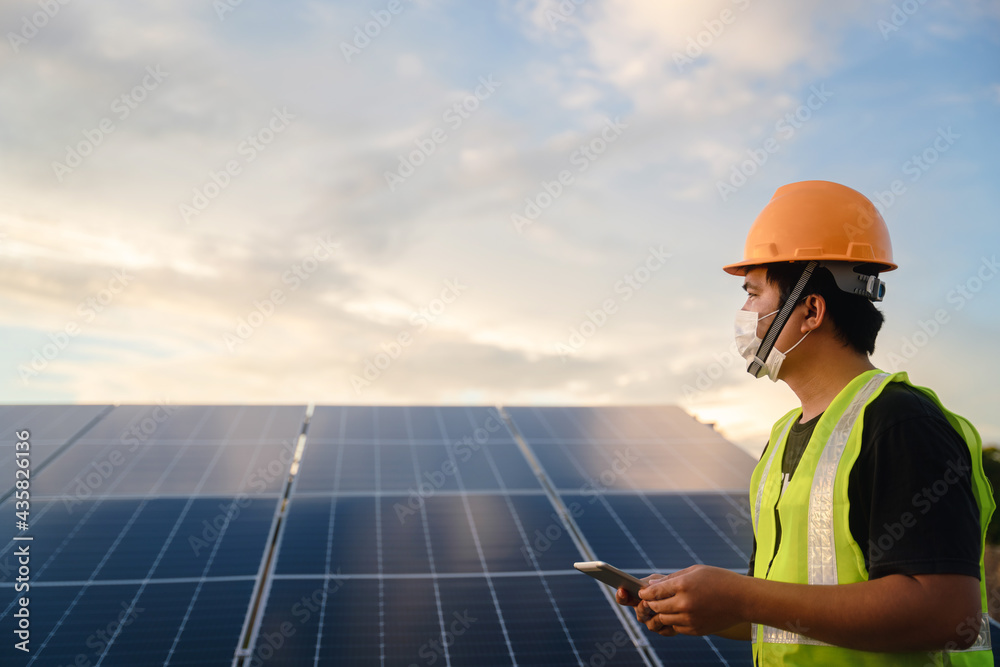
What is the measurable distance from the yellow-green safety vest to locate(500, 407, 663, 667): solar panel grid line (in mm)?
4393

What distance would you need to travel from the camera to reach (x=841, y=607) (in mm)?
2123

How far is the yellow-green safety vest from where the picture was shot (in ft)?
7.38

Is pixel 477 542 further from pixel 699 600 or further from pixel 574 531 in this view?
pixel 699 600

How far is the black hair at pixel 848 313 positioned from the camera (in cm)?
265

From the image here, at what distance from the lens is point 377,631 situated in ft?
22.2

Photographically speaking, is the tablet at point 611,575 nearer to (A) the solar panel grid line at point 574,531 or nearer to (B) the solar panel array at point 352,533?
(B) the solar panel array at point 352,533

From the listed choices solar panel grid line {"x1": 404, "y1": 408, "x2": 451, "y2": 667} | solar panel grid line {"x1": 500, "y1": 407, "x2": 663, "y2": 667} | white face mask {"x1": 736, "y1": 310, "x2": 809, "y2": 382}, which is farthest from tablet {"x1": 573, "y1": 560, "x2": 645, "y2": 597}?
solar panel grid line {"x1": 500, "y1": 407, "x2": 663, "y2": 667}

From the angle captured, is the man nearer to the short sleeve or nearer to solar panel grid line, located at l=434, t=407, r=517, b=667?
the short sleeve

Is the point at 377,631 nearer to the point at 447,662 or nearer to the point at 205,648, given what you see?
the point at 447,662

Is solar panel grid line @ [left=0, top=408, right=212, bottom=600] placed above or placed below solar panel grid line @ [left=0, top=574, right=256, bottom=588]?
above

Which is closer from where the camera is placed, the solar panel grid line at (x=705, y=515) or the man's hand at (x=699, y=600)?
the man's hand at (x=699, y=600)

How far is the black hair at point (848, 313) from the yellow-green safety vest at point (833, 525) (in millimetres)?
169

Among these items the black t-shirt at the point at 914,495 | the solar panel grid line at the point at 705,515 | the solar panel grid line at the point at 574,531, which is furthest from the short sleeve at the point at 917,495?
the solar panel grid line at the point at 705,515

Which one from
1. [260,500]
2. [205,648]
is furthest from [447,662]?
[260,500]
